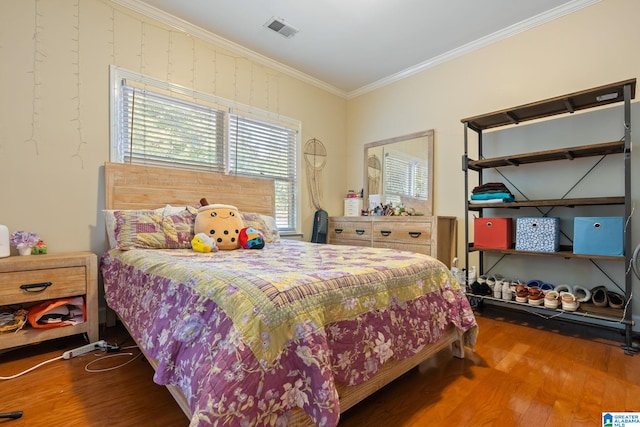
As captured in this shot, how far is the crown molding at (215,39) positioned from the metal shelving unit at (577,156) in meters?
2.07

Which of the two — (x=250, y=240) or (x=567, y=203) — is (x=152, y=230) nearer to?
(x=250, y=240)

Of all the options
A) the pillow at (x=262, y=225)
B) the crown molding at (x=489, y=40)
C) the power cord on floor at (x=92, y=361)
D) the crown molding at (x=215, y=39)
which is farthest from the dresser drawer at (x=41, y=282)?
the crown molding at (x=489, y=40)

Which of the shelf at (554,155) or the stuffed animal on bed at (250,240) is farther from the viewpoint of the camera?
the stuffed animal on bed at (250,240)

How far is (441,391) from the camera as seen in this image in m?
1.48

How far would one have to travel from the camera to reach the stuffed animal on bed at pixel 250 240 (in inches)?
90.6

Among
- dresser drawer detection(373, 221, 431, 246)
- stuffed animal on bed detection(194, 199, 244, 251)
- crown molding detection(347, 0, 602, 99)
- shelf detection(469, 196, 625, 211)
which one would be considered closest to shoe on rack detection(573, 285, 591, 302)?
shelf detection(469, 196, 625, 211)

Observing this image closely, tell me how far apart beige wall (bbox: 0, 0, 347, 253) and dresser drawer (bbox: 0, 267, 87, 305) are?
0.44 metres

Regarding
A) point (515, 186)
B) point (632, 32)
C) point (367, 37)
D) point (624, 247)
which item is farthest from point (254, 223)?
point (632, 32)

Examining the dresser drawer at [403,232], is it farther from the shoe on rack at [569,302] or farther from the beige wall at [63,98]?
the beige wall at [63,98]

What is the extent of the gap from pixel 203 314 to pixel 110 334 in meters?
1.67

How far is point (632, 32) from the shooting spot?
228 centimetres

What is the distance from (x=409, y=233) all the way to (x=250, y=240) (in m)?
1.67

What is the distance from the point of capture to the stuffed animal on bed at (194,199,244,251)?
2249 millimetres

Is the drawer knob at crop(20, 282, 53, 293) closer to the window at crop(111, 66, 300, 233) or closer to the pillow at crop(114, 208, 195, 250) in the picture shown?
the pillow at crop(114, 208, 195, 250)
